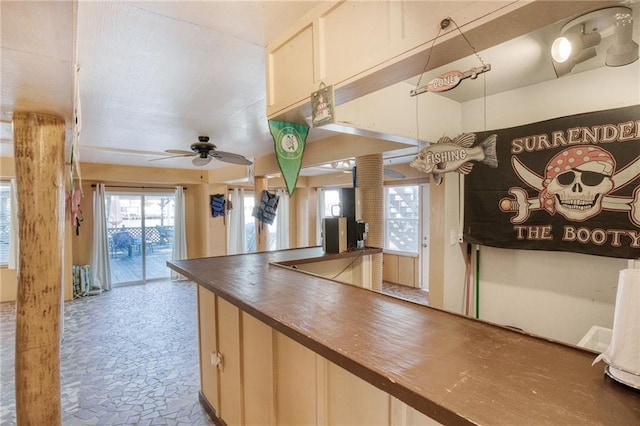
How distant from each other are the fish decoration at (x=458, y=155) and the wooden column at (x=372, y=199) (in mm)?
1067

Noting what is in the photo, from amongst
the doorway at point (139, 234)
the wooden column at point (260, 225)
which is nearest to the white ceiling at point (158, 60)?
the wooden column at point (260, 225)

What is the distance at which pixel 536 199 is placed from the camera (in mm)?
2209

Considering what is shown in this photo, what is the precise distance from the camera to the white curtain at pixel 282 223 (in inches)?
324

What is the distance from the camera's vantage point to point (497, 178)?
244cm

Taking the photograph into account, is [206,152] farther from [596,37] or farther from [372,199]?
[596,37]

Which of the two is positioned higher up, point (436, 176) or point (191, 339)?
point (436, 176)

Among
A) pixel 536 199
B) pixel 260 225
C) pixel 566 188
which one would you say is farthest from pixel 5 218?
pixel 566 188

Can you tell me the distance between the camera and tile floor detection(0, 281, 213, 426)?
2.38 meters

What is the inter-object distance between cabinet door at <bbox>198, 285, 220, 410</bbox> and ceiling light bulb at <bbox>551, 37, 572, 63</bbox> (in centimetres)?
245

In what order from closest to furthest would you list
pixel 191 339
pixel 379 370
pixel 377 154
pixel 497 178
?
1. pixel 379 370
2. pixel 497 178
3. pixel 377 154
4. pixel 191 339

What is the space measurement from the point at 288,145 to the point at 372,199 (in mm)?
1375

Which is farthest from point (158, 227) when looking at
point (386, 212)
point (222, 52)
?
point (222, 52)

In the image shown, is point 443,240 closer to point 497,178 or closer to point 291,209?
point 497,178

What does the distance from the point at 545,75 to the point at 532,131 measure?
370 millimetres
